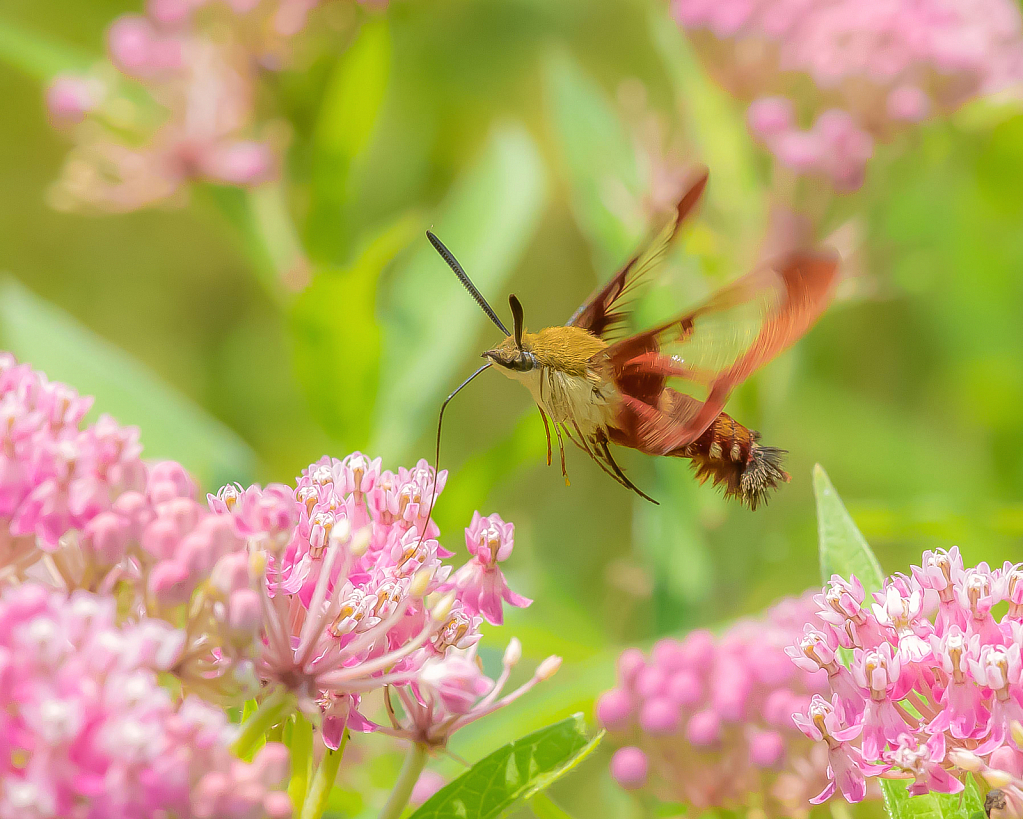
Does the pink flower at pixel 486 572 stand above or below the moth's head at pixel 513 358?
below

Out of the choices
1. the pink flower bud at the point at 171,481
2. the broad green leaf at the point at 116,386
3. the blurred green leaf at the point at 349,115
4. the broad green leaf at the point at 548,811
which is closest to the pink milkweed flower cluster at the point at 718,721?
the broad green leaf at the point at 548,811

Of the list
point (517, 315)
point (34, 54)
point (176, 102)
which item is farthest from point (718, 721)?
point (34, 54)

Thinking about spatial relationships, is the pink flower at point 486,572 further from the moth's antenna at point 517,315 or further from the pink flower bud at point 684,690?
the pink flower bud at point 684,690

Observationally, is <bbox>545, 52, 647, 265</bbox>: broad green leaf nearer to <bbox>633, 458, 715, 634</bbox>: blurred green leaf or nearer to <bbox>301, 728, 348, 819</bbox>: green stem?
<bbox>633, 458, 715, 634</bbox>: blurred green leaf

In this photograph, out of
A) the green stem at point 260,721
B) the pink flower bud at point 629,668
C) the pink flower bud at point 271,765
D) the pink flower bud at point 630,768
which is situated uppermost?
the pink flower bud at point 629,668

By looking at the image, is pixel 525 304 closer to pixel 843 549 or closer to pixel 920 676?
pixel 843 549

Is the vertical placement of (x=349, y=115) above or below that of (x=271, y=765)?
above
